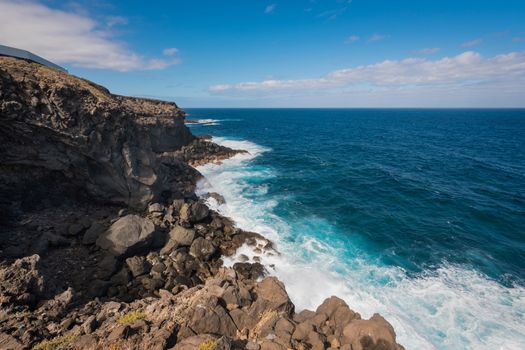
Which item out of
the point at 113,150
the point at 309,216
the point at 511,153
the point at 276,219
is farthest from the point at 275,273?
the point at 511,153

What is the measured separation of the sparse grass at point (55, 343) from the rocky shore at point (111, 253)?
9 centimetres

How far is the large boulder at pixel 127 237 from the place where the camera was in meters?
21.3

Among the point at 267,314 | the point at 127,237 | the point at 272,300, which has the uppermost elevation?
the point at 127,237

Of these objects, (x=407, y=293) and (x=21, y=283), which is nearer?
(x=21, y=283)

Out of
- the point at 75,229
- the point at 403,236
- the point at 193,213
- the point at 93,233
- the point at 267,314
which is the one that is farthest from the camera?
the point at 403,236

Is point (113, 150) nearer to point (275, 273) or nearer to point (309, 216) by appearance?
point (275, 273)

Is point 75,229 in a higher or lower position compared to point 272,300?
higher

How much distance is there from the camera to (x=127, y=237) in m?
21.7

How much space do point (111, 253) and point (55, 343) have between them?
31.4 feet

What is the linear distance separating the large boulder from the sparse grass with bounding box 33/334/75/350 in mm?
8917

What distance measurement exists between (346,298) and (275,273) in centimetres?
596

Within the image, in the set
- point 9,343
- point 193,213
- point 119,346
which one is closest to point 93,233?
point 193,213

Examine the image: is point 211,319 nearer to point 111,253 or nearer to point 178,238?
point 178,238

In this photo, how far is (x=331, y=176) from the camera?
47.9 m
